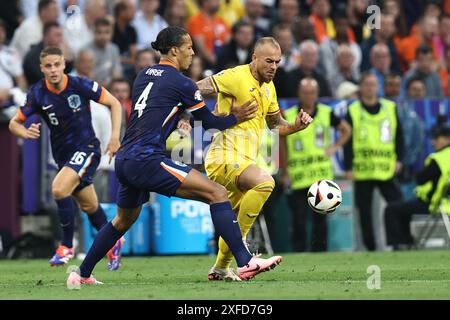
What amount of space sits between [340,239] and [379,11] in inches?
216

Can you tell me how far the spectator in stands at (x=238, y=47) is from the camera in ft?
60.0

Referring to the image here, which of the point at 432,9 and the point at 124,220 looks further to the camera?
the point at 432,9

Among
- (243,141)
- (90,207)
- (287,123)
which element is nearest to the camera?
(243,141)

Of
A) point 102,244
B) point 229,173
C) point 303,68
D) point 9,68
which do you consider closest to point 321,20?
point 303,68

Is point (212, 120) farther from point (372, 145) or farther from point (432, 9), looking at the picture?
point (432, 9)

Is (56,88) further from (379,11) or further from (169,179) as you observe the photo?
(379,11)

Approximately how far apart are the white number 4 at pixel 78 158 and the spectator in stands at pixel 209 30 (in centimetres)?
603

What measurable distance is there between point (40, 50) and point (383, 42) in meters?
6.35

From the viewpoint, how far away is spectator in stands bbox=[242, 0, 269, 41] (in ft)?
63.8

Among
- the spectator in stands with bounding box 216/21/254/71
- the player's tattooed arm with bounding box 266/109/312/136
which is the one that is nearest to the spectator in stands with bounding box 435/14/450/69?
the spectator in stands with bounding box 216/21/254/71

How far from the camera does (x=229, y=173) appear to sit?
10.6 m

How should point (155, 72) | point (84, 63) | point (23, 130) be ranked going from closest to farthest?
point (155, 72)
point (23, 130)
point (84, 63)

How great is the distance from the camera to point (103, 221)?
520 inches
